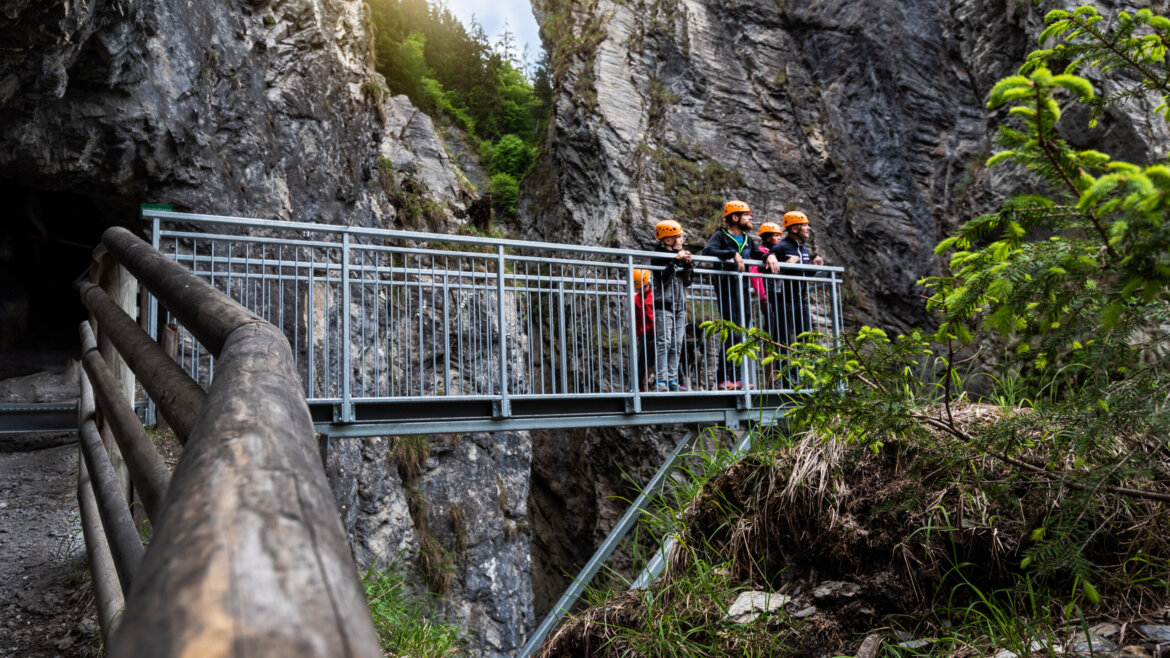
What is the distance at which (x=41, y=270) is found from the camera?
1094cm

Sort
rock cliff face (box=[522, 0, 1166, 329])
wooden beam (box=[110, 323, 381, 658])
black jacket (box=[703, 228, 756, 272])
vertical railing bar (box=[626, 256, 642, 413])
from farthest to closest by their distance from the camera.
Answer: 1. rock cliff face (box=[522, 0, 1166, 329])
2. black jacket (box=[703, 228, 756, 272])
3. vertical railing bar (box=[626, 256, 642, 413])
4. wooden beam (box=[110, 323, 381, 658])

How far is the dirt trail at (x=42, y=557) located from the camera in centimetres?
276

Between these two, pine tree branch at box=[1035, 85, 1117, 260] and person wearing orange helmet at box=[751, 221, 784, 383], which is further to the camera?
person wearing orange helmet at box=[751, 221, 784, 383]

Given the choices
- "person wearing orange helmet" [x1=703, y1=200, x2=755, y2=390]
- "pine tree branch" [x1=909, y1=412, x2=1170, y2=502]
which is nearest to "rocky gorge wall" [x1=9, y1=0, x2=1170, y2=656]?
"person wearing orange helmet" [x1=703, y1=200, x2=755, y2=390]

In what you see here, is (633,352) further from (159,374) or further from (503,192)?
(503,192)

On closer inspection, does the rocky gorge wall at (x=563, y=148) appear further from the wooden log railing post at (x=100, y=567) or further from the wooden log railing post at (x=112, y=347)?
the wooden log railing post at (x=100, y=567)

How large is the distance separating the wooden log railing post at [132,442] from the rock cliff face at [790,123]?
1202 cm

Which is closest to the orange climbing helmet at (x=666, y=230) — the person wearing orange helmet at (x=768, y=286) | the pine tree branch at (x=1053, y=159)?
the person wearing orange helmet at (x=768, y=286)

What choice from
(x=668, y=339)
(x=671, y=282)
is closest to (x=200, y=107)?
(x=671, y=282)

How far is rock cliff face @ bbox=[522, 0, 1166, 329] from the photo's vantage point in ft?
47.6

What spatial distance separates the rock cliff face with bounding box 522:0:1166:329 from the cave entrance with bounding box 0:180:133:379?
882 centimetres

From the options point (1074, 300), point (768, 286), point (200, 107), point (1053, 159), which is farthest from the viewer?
point (200, 107)

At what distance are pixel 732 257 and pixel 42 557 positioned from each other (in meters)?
5.91

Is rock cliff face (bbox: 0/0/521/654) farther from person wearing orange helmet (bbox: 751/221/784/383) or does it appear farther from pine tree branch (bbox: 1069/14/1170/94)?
pine tree branch (bbox: 1069/14/1170/94)
